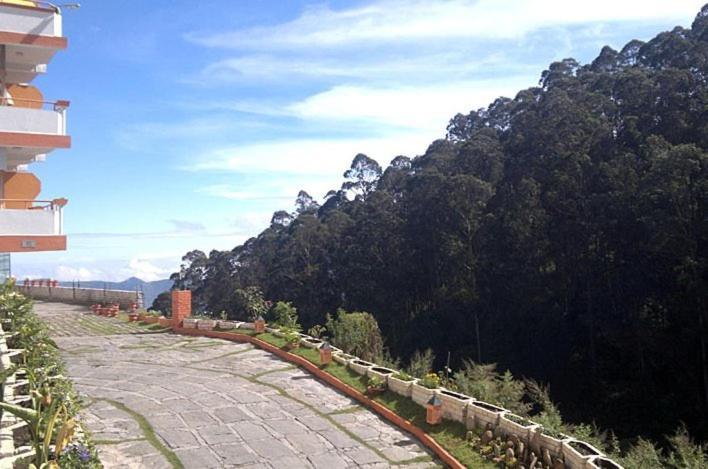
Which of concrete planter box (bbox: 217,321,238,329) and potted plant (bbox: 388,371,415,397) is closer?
potted plant (bbox: 388,371,415,397)

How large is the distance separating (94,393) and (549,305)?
21155 millimetres

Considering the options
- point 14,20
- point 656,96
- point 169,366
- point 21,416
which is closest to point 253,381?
point 169,366

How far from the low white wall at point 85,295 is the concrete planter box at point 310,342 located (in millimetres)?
9603

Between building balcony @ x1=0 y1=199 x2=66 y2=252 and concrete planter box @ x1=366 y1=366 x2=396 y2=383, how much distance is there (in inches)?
250

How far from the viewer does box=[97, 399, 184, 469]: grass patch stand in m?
7.06

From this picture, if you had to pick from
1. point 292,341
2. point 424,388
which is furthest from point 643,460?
point 292,341

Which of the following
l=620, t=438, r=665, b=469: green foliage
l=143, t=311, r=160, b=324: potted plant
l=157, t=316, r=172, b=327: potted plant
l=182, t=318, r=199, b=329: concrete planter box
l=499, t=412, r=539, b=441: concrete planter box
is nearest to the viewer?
l=620, t=438, r=665, b=469: green foliage

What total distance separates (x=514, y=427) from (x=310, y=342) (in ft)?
19.8

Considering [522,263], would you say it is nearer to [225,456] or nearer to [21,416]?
[225,456]

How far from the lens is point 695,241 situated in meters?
19.6

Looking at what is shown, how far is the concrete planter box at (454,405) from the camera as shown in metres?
8.28

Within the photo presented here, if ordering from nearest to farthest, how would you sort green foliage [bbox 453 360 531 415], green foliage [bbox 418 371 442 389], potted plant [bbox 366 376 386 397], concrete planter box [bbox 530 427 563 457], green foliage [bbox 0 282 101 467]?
green foliage [bbox 0 282 101 467], concrete planter box [bbox 530 427 563 457], green foliage [bbox 453 360 531 415], green foliage [bbox 418 371 442 389], potted plant [bbox 366 376 386 397]

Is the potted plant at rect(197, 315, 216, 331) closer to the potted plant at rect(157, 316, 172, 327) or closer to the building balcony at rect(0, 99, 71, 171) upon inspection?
the potted plant at rect(157, 316, 172, 327)

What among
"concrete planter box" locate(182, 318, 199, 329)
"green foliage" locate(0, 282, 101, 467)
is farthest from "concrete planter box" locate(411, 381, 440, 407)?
"concrete planter box" locate(182, 318, 199, 329)
